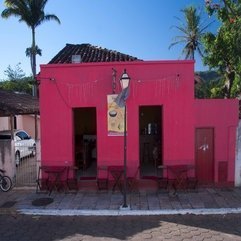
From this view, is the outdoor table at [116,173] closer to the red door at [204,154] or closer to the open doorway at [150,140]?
the open doorway at [150,140]

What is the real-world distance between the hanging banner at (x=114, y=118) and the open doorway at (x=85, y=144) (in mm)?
1900

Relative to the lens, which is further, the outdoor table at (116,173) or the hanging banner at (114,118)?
the hanging banner at (114,118)

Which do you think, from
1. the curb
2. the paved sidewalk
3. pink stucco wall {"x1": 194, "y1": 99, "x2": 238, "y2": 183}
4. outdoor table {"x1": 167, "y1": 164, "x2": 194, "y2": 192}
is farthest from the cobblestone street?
pink stucco wall {"x1": 194, "y1": 99, "x2": 238, "y2": 183}

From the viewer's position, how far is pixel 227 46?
52.7 ft

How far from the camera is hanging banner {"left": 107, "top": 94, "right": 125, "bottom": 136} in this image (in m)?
12.4

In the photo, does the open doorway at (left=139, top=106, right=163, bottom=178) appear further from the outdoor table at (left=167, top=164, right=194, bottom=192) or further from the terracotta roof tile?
the terracotta roof tile

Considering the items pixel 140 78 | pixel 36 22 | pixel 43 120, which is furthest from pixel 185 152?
pixel 36 22

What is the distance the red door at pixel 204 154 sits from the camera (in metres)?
12.8

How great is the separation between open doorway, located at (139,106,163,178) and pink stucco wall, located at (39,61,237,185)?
1.59 metres

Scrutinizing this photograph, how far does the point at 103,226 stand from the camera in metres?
9.14

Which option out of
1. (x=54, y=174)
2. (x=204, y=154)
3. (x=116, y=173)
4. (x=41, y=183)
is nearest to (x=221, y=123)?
(x=204, y=154)

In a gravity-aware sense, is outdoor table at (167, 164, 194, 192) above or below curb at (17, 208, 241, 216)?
above

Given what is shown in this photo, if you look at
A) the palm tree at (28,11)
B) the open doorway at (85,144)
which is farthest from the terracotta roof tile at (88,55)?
the palm tree at (28,11)

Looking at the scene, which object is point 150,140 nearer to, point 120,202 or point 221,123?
point 221,123
